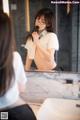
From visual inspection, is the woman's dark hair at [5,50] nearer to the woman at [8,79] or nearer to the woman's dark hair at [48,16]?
the woman at [8,79]

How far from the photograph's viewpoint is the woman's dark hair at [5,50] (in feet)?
2.89

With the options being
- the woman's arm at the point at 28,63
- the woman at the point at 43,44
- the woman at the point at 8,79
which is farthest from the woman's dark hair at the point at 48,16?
the woman at the point at 8,79

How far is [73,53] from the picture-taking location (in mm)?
1509

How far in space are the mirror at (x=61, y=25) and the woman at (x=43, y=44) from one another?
0.03 metres

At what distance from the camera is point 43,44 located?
1.54 meters

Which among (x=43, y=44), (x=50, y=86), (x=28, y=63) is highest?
(x=43, y=44)

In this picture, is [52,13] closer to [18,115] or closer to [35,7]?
[35,7]

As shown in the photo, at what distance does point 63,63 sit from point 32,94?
0.98ft

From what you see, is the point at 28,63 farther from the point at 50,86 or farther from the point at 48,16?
the point at 48,16

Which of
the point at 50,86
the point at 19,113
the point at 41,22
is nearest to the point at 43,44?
the point at 41,22

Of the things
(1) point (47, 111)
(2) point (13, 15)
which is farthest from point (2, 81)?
(2) point (13, 15)

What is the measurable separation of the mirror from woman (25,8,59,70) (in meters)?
0.03

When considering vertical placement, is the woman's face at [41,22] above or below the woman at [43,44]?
above

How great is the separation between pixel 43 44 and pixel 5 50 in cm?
67
